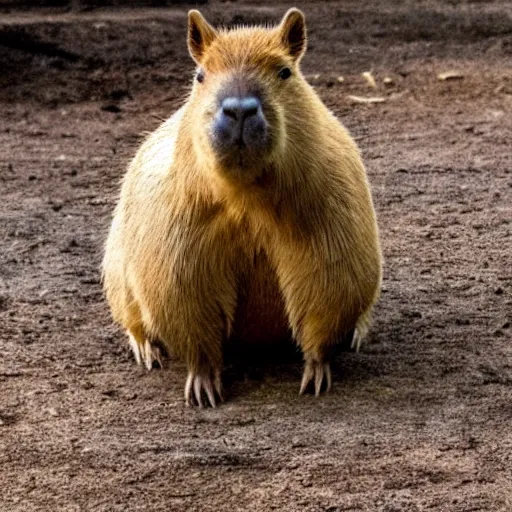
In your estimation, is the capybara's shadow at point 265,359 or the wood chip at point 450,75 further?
the wood chip at point 450,75

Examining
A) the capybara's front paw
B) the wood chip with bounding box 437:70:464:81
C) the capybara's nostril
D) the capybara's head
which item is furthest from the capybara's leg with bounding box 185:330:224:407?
the wood chip with bounding box 437:70:464:81

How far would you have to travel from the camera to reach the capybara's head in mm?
3928

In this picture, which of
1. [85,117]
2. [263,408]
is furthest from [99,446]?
[85,117]

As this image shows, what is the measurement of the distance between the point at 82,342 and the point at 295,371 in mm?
891

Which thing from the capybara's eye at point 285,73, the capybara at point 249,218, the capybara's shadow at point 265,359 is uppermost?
the capybara's eye at point 285,73

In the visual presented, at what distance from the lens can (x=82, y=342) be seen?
505 cm

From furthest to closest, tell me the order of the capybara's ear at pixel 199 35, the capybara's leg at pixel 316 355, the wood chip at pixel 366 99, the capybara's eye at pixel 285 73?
the wood chip at pixel 366 99, the capybara's leg at pixel 316 355, the capybara's ear at pixel 199 35, the capybara's eye at pixel 285 73

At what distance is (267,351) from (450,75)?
4.31 m

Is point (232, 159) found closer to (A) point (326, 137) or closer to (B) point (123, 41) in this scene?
(A) point (326, 137)

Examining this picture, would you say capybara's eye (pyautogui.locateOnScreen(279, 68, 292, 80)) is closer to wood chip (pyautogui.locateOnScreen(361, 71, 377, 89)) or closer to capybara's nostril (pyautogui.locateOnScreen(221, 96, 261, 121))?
capybara's nostril (pyautogui.locateOnScreen(221, 96, 261, 121))

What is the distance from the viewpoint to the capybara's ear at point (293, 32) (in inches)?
168

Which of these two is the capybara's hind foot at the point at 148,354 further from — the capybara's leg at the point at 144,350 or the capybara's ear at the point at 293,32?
the capybara's ear at the point at 293,32

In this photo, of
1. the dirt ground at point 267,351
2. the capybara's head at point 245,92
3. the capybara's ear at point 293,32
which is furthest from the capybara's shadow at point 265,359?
the capybara's ear at point 293,32

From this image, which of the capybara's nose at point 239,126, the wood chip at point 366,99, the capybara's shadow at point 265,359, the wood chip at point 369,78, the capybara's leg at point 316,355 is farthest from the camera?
the wood chip at point 369,78
